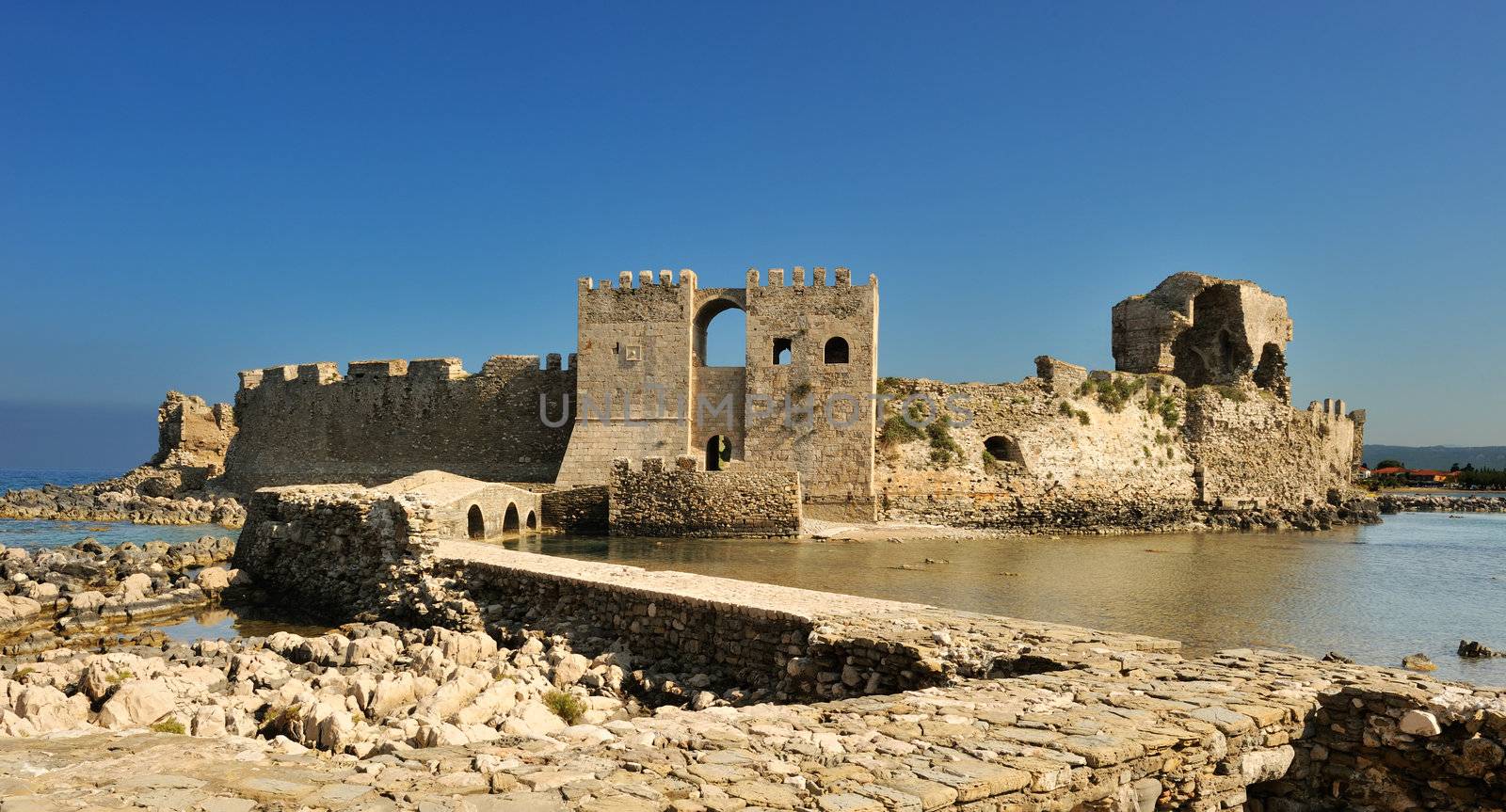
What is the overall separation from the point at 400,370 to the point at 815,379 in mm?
13976

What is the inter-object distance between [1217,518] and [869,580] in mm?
17062

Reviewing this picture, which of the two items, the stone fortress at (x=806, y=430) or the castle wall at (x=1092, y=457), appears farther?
the castle wall at (x=1092, y=457)

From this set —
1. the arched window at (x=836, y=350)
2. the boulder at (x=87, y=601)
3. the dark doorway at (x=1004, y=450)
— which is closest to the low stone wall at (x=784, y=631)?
the boulder at (x=87, y=601)

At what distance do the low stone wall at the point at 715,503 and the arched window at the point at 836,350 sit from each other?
13.9ft

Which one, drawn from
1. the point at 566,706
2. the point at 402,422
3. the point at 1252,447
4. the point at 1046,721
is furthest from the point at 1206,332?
the point at 1046,721

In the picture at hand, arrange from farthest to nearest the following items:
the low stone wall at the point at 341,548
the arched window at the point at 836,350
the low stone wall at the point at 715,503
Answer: the arched window at the point at 836,350
the low stone wall at the point at 715,503
the low stone wall at the point at 341,548

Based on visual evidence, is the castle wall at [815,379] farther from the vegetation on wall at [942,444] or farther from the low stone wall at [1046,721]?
the low stone wall at [1046,721]

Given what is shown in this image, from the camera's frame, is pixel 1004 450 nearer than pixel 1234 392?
Yes

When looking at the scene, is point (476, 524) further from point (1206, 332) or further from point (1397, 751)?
point (1206, 332)

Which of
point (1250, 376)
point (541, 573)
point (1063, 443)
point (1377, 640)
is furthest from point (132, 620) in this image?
point (1250, 376)

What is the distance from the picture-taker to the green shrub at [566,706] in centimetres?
788

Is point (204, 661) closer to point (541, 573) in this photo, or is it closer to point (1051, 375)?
point (541, 573)

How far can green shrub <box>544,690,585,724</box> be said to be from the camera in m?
7.88

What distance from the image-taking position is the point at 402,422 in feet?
96.4
